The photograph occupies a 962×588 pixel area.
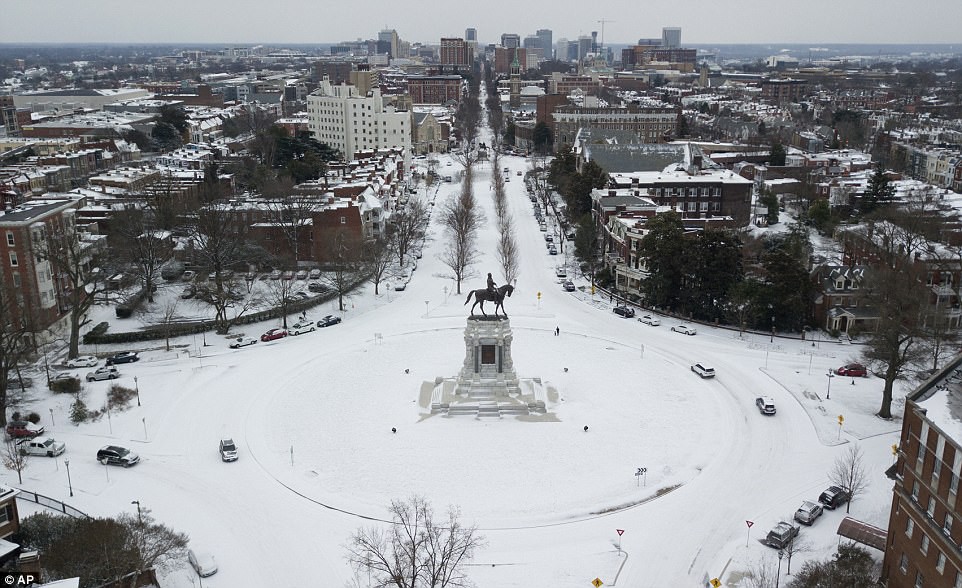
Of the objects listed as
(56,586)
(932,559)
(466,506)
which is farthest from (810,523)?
(56,586)

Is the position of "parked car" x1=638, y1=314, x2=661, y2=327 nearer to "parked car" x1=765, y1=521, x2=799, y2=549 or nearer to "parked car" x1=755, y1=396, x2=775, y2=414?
"parked car" x1=755, y1=396, x2=775, y2=414

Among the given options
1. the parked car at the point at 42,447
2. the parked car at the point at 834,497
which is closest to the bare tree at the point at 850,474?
the parked car at the point at 834,497

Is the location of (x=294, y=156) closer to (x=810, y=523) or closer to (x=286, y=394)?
(x=286, y=394)

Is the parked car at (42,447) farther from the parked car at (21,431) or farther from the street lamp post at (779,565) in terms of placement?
the street lamp post at (779,565)

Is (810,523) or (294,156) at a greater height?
(294,156)

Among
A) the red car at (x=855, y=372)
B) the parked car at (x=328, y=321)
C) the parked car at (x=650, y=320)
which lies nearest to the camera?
the red car at (x=855, y=372)

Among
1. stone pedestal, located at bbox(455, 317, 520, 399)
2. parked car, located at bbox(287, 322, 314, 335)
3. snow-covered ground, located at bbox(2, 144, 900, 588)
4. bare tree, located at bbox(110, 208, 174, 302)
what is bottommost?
snow-covered ground, located at bbox(2, 144, 900, 588)

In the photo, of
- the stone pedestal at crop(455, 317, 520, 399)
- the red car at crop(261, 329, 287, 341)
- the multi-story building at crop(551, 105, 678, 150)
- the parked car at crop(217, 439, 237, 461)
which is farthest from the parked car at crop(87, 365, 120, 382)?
the multi-story building at crop(551, 105, 678, 150)
